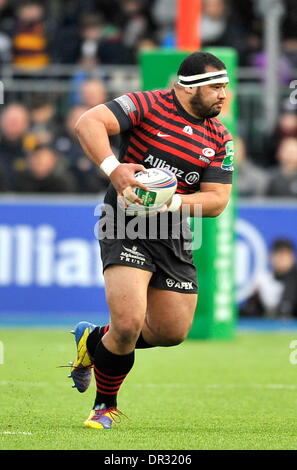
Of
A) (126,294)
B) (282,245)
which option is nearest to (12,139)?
(282,245)

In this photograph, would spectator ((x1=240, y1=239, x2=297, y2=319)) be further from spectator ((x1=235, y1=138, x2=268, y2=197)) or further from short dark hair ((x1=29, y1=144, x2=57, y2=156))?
short dark hair ((x1=29, y1=144, x2=57, y2=156))

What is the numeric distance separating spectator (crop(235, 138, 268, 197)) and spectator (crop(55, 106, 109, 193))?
1.82m

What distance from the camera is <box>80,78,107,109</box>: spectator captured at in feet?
55.9

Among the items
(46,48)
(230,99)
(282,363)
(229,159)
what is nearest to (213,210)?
(229,159)

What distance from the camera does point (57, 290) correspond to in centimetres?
1562

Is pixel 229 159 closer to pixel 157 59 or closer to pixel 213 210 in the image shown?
pixel 213 210

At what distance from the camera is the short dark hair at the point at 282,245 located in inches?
625

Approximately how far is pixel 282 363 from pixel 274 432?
4.51 metres

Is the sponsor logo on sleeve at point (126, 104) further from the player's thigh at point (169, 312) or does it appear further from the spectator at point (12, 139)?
the spectator at point (12, 139)

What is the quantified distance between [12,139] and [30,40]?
7.87 ft

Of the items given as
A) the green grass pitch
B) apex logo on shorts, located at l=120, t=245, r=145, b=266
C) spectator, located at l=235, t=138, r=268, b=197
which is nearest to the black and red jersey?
apex logo on shorts, located at l=120, t=245, r=145, b=266

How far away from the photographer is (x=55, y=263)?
1559 centimetres

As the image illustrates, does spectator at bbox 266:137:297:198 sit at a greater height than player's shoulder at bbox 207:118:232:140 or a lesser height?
lesser

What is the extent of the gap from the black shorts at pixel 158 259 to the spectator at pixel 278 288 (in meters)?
7.67
